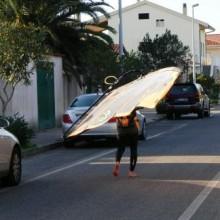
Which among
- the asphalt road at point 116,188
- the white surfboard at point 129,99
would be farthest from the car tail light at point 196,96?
the white surfboard at point 129,99

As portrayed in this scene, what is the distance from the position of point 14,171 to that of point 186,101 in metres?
25.3

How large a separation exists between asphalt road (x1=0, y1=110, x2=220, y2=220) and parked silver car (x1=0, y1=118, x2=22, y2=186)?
23 centimetres

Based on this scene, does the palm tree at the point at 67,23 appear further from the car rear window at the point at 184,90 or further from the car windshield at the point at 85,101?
the car windshield at the point at 85,101

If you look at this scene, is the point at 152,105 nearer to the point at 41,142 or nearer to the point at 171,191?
the point at 171,191

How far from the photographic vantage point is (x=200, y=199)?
1056 centimetres

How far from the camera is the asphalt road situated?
9.60 meters

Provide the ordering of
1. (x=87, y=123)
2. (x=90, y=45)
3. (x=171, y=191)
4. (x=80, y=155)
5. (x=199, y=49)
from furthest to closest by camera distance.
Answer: (x=199, y=49), (x=90, y=45), (x=80, y=155), (x=171, y=191), (x=87, y=123)

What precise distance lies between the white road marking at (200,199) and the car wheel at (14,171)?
10.9 ft

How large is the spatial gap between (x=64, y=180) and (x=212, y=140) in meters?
9.66

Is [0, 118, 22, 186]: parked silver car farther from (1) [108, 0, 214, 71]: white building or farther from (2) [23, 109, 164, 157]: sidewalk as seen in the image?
(1) [108, 0, 214, 71]: white building

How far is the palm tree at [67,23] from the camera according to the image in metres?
29.1

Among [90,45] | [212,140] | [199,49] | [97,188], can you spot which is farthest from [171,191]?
[199,49]

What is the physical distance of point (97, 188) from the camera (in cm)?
1197

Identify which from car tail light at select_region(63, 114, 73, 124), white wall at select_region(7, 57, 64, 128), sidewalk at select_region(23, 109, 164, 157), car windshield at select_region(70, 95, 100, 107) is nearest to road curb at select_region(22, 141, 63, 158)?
sidewalk at select_region(23, 109, 164, 157)
